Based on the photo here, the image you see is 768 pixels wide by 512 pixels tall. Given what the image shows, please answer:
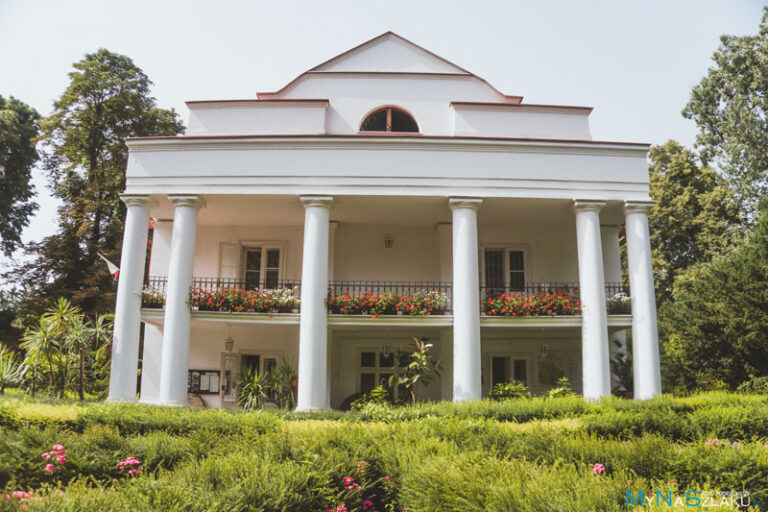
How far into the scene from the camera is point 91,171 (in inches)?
1153

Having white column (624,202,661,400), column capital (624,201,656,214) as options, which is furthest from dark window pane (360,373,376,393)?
column capital (624,201,656,214)

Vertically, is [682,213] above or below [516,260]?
above

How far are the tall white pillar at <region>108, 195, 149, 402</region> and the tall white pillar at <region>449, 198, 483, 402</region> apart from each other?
29.2 feet

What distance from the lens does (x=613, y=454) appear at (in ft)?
22.5

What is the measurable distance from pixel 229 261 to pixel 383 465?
541 inches

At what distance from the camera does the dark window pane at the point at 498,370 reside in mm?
19922

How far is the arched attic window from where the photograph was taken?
18.9 metres

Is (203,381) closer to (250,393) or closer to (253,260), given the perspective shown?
(250,393)

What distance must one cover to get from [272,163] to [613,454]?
40.3 feet

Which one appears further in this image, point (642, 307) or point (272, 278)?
point (272, 278)

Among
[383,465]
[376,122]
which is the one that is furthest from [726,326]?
[383,465]

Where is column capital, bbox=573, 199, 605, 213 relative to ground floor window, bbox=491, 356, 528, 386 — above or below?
above

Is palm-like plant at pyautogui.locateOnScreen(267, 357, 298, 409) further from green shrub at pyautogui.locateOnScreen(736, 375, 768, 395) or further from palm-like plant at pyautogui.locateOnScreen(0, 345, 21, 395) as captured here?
green shrub at pyautogui.locateOnScreen(736, 375, 768, 395)

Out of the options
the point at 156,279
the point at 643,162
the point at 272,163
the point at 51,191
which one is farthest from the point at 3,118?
the point at 643,162
